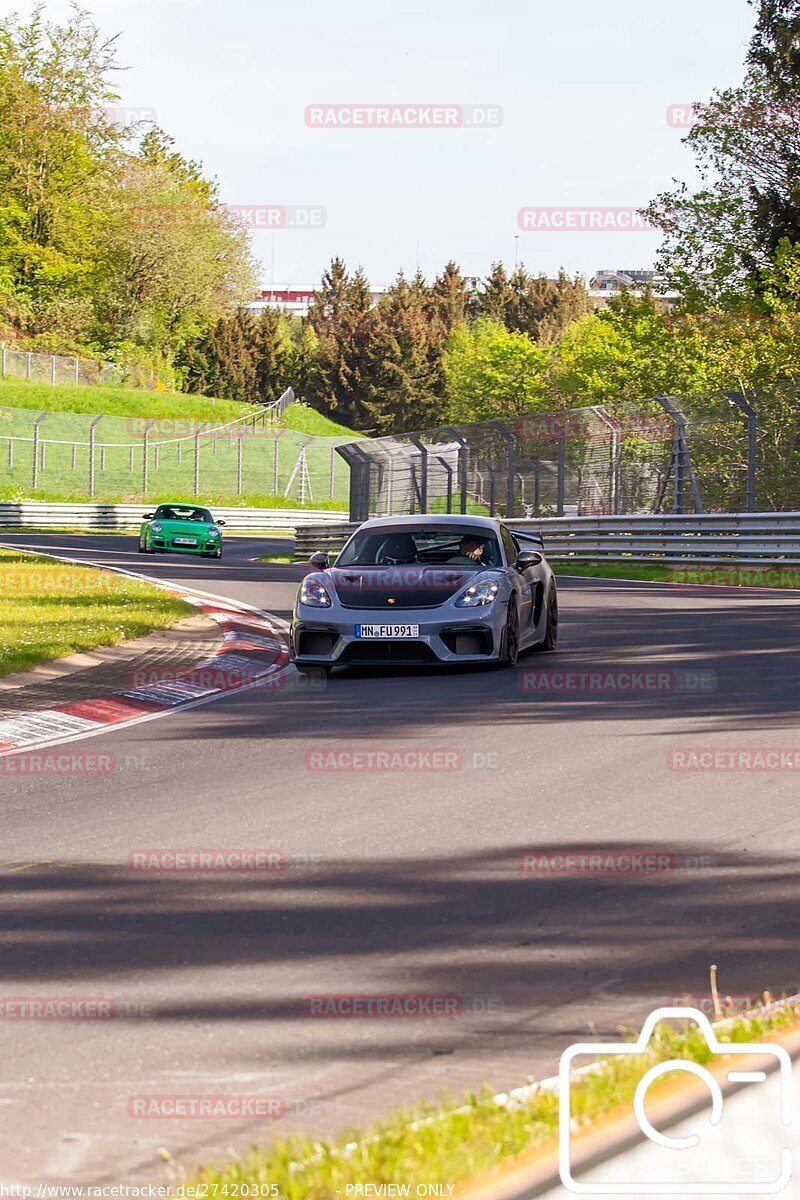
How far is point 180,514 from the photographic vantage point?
39.6 m

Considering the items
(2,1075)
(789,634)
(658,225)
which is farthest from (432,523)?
(658,225)

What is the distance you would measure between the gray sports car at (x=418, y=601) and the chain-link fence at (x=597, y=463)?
14.9 metres

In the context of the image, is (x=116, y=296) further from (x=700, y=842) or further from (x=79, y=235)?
(x=700, y=842)

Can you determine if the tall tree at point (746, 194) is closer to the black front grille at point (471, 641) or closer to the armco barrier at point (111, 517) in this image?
the armco barrier at point (111, 517)

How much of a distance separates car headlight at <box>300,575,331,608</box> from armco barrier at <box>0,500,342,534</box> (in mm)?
39544

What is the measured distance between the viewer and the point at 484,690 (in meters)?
12.3

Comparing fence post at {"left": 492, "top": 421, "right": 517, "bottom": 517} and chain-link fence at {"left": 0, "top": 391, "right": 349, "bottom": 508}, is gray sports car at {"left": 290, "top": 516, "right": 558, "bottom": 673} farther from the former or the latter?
chain-link fence at {"left": 0, "top": 391, "right": 349, "bottom": 508}

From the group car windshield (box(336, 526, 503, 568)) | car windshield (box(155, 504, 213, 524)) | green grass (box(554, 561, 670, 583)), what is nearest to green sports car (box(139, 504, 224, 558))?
car windshield (box(155, 504, 213, 524))

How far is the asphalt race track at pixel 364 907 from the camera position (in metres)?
4.11

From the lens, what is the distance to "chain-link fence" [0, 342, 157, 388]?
75.9 m

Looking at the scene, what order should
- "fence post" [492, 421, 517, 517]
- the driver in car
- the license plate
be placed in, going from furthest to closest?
"fence post" [492, 421, 517, 517] → the driver in car → the license plate

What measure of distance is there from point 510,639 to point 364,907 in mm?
7870

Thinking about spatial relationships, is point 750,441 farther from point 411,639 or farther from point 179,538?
point 411,639

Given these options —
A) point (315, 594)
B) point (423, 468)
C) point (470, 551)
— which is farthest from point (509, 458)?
point (315, 594)
